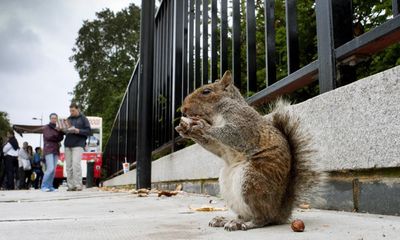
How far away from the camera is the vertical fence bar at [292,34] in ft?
8.28

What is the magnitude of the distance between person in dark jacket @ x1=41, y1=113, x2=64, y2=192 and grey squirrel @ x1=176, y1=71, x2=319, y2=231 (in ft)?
25.3

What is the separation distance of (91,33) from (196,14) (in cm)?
3071

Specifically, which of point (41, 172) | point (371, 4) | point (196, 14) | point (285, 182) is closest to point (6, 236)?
point (285, 182)

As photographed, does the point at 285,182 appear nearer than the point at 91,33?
Yes

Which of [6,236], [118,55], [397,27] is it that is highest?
[118,55]

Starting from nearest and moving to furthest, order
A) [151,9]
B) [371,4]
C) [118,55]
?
1. [371,4]
2. [151,9]
3. [118,55]

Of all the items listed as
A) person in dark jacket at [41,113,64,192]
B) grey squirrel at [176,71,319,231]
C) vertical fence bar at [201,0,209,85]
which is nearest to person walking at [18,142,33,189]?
person in dark jacket at [41,113,64,192]

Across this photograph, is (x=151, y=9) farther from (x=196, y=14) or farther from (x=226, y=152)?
(x=226, y=152)

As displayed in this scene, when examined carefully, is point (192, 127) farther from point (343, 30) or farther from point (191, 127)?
point (343, 30)

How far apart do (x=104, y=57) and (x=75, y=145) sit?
82.9 feet

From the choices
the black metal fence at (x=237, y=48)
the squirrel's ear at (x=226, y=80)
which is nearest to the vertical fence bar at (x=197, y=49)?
the black metal fence at (x=237, y=48)

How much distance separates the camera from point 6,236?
1.61 metres

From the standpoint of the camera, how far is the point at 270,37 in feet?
9.19

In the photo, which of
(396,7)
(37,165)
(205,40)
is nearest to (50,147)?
(205,40)
